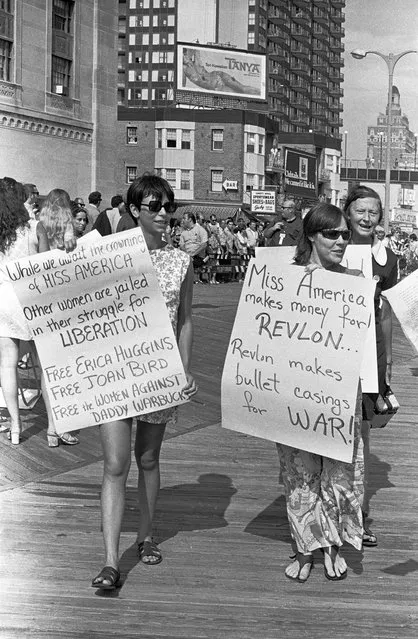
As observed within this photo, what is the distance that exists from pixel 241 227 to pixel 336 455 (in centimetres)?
3484

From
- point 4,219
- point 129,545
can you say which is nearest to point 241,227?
point 4,219

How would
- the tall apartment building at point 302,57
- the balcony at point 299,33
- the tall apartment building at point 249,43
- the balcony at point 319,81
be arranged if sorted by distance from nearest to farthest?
the tall apartment building at point 249,43, the tall apartment building at point 302,57, the balcony at point 299,33, the balcony at point 319,81

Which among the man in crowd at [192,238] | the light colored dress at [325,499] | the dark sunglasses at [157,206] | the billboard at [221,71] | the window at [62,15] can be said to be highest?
the billboard at [221,71]

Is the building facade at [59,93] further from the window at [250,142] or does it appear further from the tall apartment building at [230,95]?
the window at [250,142]

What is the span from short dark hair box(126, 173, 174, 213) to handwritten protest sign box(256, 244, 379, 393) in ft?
1.83

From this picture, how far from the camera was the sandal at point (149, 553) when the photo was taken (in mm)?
5988

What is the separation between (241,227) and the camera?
40.4 meters

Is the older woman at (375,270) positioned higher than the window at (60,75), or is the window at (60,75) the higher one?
the window at (60,75)

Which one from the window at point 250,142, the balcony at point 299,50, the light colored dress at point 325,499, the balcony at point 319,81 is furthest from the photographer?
the balcony at point 319,81

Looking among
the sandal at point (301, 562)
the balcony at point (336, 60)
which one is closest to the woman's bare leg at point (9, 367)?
the sandal at point (301, 562)

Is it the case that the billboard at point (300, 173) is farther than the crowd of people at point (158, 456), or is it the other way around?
the billboard at point (300, 173)

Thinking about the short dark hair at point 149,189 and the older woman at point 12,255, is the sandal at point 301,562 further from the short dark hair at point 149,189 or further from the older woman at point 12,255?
the older woman at point 12,255

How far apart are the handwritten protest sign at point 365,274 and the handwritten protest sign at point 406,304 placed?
143 mm

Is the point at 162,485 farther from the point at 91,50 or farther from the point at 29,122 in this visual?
the point at 91,50
